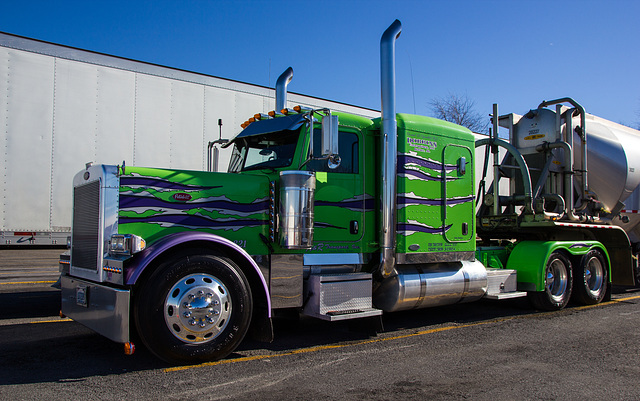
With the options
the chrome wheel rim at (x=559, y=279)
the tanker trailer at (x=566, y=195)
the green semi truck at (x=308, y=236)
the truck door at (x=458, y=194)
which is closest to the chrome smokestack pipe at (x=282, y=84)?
the green semi truck at (x=308, y=236)

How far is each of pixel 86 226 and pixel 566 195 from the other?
7.79 meters

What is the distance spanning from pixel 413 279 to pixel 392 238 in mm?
651

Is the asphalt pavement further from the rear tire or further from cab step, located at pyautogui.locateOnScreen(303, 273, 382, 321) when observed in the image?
the rear tire

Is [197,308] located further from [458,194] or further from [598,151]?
[598,151]

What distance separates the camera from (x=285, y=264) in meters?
5.56

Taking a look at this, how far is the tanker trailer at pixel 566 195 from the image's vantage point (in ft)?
28.8

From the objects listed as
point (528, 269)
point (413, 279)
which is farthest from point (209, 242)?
point (528, 269)

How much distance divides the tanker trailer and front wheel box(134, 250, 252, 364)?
16.4ft

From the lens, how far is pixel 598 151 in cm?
955

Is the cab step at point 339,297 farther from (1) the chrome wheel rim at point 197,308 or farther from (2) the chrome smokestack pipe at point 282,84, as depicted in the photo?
(2) the chrome smokestack pipe at point 282,84

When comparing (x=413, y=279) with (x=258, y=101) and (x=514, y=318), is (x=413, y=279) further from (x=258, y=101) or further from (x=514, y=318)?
(x=258, y=101)

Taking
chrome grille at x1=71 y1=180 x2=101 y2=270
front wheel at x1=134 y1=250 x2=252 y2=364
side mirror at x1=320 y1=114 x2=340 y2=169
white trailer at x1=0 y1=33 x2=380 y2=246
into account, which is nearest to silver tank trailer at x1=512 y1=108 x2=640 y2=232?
side mirror at x1=320 y1=114 x2=340 y2=169

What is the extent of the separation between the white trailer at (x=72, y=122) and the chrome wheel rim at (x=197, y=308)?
6.00 meters

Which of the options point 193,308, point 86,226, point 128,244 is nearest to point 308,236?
point 193,308
